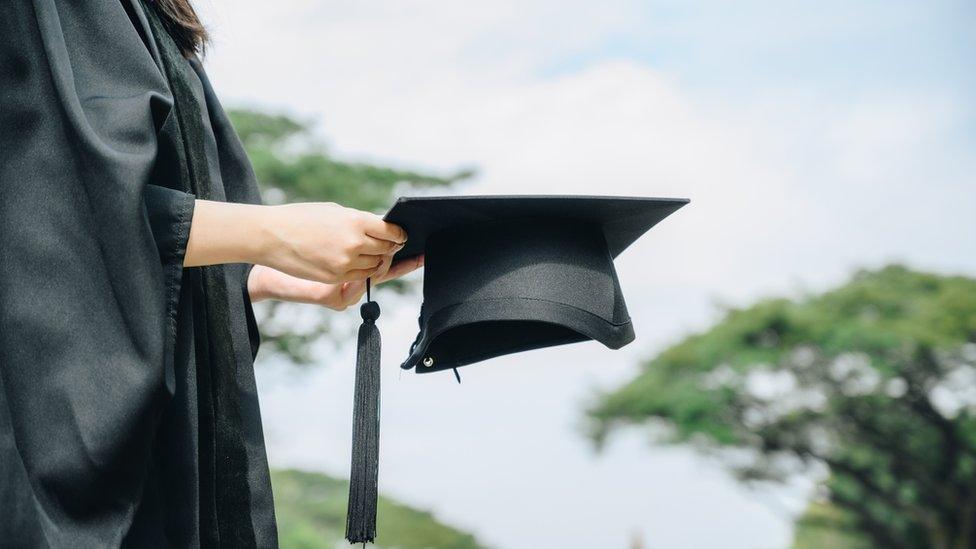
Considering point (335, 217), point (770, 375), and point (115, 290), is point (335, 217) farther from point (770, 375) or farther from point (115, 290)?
point (770, 375)

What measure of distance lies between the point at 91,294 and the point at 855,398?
39.2 feet

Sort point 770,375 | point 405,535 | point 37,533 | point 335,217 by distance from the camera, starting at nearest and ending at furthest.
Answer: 1. point 37,533
2. point 335,217
3. point 405,535
4. point 770,375

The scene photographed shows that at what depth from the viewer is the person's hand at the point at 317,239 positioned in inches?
40.1

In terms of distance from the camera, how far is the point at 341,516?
36.7 feet

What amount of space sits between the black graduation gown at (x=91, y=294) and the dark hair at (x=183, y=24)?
226mm

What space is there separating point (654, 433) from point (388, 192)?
5450mm

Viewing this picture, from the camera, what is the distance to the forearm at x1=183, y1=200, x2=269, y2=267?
1.02 m

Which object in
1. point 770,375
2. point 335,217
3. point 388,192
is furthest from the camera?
point 770,375

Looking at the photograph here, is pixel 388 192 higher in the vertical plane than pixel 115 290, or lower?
higher

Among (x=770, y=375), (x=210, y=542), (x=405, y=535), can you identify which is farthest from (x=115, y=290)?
(x=770, y=375)

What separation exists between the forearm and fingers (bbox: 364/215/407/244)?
0.11 meters

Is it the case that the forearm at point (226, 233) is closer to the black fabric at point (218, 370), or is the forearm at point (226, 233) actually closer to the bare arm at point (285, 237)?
the bare arm at point (285, 237)

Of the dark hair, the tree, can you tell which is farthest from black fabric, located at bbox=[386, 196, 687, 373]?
the tree

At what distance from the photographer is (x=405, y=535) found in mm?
11094
